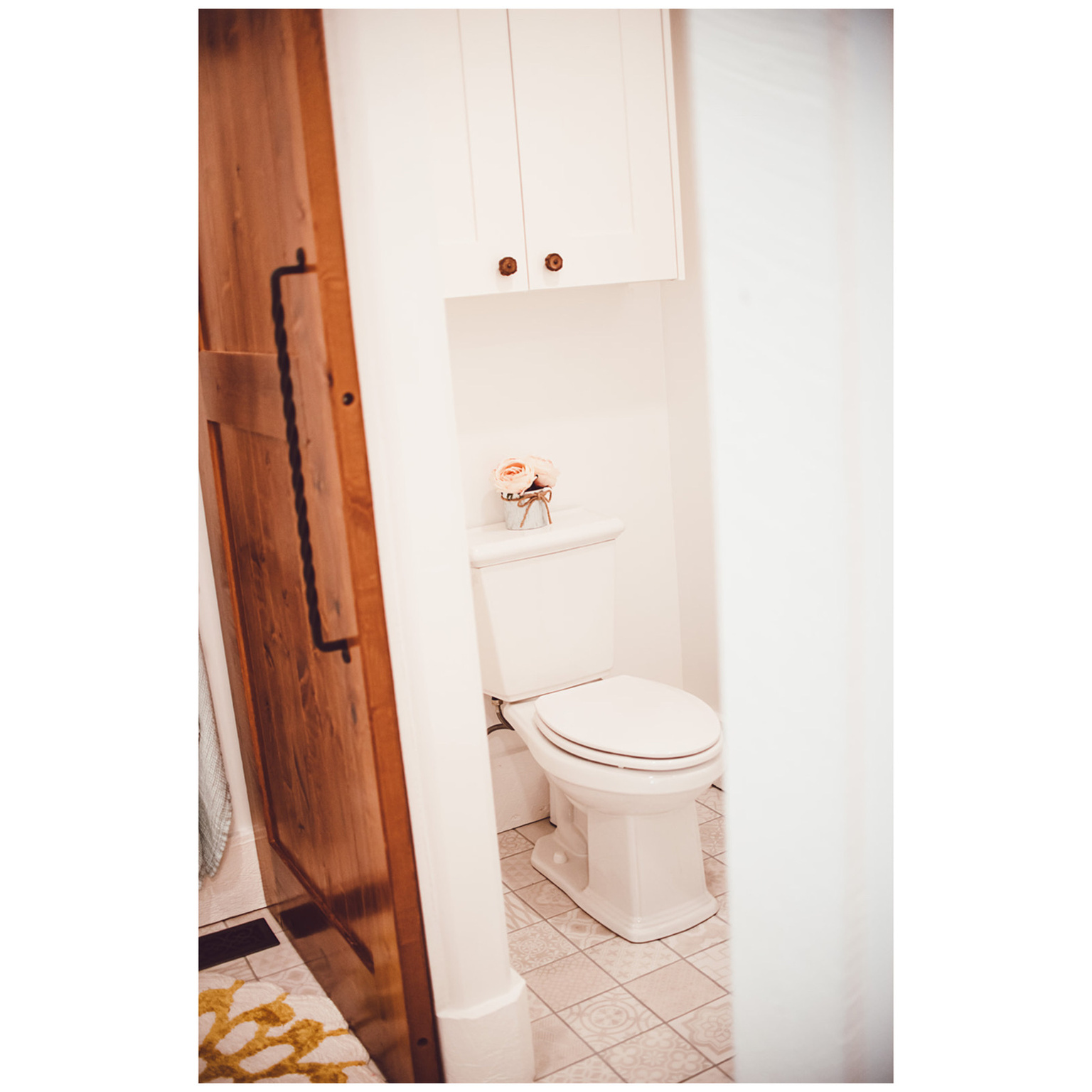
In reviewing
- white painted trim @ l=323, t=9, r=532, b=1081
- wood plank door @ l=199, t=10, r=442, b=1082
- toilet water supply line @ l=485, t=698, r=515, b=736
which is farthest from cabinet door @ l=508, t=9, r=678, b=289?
toilet water supply line @ l=485, t=698, r=515, b=736

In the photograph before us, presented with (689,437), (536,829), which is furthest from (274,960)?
(689,437)

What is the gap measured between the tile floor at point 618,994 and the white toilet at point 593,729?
45 mm

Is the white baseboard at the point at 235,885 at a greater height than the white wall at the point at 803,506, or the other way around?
the white wall at the point at 803,506

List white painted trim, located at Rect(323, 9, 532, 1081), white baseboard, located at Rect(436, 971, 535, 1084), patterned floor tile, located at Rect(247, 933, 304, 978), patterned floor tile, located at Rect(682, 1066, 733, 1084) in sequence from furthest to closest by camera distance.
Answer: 1. patterned floor tile, located at Rect(247, 933, 304, 978)
2. patterned floor tile, located at Rect(682, 1066, 733, 1084)
3. white baseboard, located at Rect(436, 971, 535, 1084)
4. white painted trim, located at Rect(323, 9, 532, 1081)

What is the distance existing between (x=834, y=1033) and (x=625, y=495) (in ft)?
4.99

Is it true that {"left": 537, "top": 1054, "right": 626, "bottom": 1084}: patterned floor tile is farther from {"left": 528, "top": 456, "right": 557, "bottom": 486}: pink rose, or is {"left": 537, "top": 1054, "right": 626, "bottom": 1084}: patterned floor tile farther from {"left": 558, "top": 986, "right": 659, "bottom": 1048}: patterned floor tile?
{"left": 528, "top": 456, "right": 557, "bottom": 486}: pink rose

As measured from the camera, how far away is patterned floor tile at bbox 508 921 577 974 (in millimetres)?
1787

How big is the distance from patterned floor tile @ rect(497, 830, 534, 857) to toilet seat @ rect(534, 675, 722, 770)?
0.43 meters

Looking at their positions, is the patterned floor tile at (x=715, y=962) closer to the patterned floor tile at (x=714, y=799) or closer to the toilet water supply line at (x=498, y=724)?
the patterned floor tile at (x=714, y=799)

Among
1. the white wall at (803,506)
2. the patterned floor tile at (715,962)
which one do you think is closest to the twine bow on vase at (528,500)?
the patterned floor tile at (715,962)

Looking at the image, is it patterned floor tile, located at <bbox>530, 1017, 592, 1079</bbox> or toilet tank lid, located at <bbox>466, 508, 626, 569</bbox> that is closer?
patterned floor tile, located at <bbox>530, 1017, 592, 1079</bbox>

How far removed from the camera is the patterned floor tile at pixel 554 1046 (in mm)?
1509
